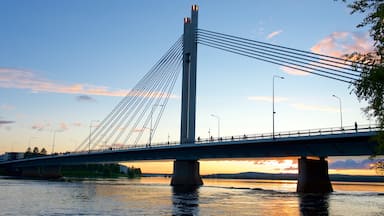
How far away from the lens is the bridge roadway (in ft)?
198

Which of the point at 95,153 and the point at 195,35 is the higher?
the point at 195,35


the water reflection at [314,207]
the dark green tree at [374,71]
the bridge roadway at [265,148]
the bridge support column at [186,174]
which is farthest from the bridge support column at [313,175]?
the dark green tree at [374,71]

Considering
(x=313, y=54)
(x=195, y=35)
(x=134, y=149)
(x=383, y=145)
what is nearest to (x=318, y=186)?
(x=313, y=54)

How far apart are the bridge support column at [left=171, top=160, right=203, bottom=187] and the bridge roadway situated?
6.81 feet

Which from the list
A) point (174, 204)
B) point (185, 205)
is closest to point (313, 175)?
point (174, 204)

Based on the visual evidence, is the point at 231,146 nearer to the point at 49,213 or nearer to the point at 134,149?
the point at 134,149

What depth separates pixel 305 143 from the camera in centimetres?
6838

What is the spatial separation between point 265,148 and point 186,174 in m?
23.7

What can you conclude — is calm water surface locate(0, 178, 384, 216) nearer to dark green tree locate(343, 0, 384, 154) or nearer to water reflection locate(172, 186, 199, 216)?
water reflection locate(172, 186, 199, 216)

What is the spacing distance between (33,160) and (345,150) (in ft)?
427

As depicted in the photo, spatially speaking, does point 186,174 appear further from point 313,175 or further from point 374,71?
point 374,71

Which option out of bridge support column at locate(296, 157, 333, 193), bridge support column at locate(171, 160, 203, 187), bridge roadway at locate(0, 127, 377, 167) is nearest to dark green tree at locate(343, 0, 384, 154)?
bridge roadway at locate(0, 127, 377, 167)

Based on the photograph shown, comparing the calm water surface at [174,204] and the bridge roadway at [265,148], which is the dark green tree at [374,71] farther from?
the bridge roadway at [265,148]

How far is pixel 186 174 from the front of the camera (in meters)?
93.1
